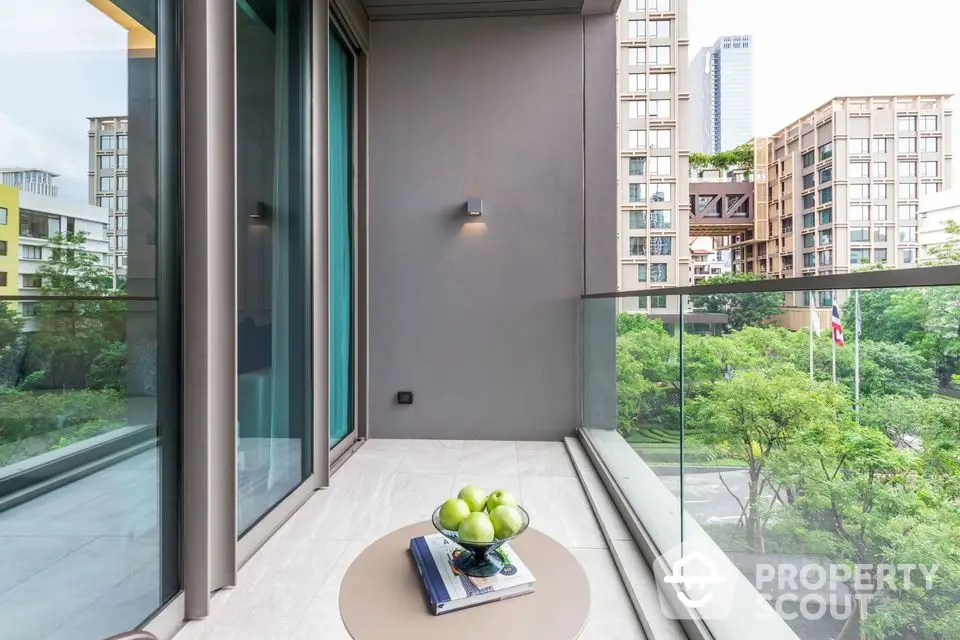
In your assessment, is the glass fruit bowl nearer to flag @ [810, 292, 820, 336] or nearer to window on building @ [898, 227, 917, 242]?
flag @ [810, 292, 820, 336]

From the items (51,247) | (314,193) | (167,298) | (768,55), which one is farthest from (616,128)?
(768,55)

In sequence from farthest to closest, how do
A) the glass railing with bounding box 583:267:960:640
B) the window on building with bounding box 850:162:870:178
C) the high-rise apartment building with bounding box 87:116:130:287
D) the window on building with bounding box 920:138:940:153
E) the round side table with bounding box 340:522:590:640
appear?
the window on building with bounding box 850:162:870:178 < the window on building with bounding box 920:138:940:153 < the high-rise apartment building with bounding box 87:116:130:287 < the round side table with bounding box 340:522:590:640 < the glass railing with bounding box 583:267:960:640

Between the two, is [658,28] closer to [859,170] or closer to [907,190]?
[859,170]

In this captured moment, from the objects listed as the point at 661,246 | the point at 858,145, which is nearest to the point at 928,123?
the point at 858,145

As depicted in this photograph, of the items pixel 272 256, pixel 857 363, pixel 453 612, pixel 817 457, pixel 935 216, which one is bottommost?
pixel 453 612

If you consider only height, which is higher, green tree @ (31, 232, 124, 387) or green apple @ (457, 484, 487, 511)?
green tree @ (31, 232, 124, 387)

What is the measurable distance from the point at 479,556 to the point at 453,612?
13cm

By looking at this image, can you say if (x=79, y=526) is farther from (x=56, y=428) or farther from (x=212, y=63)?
→ (x=212, y=63)

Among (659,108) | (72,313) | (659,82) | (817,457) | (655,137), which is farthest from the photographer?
(655,137)

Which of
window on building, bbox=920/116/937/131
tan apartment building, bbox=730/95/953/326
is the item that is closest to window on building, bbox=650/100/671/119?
tan apartment building, bbox=730/95/953/326

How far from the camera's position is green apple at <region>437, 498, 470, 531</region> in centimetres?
104

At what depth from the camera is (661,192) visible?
9.15 meters

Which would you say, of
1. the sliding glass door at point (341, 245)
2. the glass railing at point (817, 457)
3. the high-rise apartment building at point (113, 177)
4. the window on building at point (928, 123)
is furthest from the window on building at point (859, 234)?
the high-rise apartment building at point (113, 177)

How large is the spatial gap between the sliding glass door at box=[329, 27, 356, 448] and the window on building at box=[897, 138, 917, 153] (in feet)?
65.4
